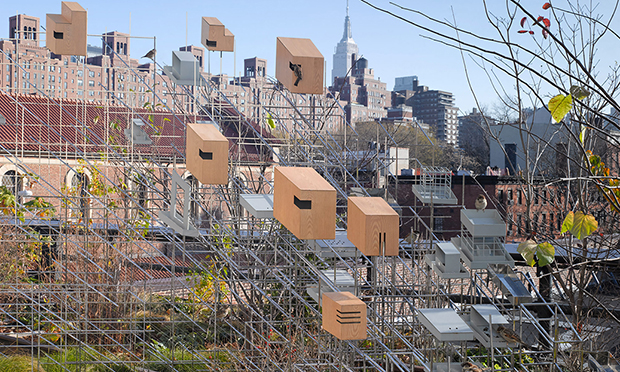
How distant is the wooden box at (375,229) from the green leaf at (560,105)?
3770 millimetres

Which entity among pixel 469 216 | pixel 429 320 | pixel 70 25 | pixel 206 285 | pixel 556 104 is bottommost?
pixel 206 285

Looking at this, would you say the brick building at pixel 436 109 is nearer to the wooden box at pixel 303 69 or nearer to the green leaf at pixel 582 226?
the wooden box at pixel 303 69

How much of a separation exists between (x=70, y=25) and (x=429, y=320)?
6.05 m

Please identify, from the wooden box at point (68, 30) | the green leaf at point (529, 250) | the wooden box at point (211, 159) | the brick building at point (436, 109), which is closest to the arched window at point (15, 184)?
the wooden box at point (68, 30)

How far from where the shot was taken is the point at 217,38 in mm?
9023

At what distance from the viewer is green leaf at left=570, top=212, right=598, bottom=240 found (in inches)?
67.0

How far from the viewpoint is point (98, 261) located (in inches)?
384

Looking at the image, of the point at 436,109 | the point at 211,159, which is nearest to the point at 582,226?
the point at 211,159

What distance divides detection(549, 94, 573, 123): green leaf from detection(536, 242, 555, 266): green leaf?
38cm

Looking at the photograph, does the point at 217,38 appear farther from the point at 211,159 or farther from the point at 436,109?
the point at 436,109

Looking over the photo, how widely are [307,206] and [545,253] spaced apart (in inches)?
148

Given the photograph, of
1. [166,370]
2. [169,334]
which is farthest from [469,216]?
[169,334]

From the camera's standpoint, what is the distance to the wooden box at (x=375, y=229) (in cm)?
548

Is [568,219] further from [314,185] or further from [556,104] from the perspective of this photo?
[314,185]
